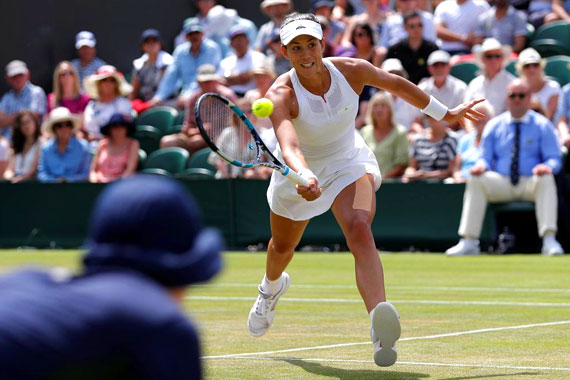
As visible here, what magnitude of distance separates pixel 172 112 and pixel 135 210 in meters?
15.9

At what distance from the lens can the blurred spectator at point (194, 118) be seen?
1678 centimetres

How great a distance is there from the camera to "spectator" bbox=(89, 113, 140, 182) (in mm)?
Result: 16797

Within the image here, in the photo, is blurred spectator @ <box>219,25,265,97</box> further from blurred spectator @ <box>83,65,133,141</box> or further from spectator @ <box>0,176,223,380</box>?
spectator @ <box>0,176,223,380</box>

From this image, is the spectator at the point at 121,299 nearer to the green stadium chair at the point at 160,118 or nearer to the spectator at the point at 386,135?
the spectator at the point at 386,135

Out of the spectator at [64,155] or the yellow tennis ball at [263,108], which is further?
the spectator at [64,155]

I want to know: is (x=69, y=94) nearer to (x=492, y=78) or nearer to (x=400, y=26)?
(x=400, y=26)

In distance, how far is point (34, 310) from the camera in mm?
2180

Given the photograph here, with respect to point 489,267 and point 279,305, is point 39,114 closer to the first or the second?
point 489,267

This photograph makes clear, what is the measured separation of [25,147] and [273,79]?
169 inches

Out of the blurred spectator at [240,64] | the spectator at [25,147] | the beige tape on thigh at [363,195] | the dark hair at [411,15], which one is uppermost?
the beige tape on thigh at [363,195]

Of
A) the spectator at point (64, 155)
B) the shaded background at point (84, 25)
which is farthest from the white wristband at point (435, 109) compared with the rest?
the shaded background at point (84, 25)

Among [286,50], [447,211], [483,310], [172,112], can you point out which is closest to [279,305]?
[483,310]

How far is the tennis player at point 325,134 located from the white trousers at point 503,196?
694cm

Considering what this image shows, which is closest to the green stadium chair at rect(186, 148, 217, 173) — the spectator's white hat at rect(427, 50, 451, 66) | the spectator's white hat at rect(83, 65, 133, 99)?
the spectator's white hat at rect(83, 65, 133, 99)
